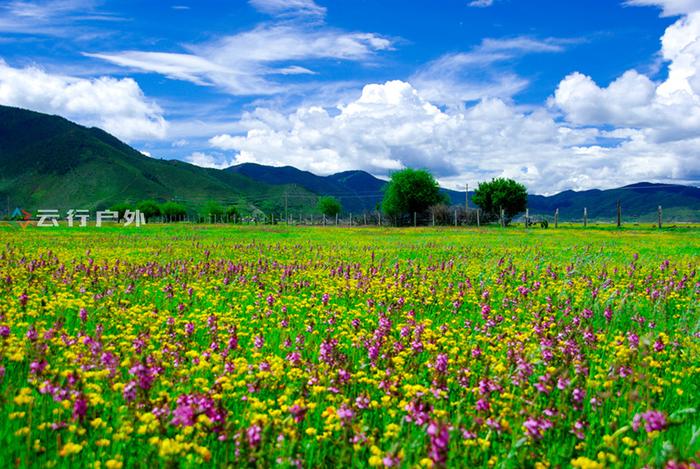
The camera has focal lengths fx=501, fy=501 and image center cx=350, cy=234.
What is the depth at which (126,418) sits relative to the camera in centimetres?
402

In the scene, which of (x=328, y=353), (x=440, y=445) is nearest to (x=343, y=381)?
(x=328, y=353)

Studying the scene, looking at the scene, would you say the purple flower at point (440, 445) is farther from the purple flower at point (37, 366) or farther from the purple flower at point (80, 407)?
the purple flower at point (37, 366)

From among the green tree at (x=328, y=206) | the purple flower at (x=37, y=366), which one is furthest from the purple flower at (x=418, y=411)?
the green tree at (x=328, y=206)

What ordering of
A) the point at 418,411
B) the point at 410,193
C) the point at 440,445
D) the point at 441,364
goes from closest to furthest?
the point at 440,445, the point at 418,411, the point at 441,364, the point at 410,193

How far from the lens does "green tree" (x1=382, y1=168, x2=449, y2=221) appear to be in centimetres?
11131

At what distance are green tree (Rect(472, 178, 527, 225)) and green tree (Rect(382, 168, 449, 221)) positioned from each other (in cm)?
1861

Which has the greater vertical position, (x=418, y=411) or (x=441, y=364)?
(x=441, y=364)

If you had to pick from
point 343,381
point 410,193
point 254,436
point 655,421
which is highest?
point 410,193

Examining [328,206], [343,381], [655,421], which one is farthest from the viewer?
[328,206]

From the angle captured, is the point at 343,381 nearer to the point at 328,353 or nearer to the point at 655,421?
the point at 328,353

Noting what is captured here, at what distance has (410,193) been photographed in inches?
4375

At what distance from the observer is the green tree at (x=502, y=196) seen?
4882 inches

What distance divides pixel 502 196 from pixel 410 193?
89.0ft

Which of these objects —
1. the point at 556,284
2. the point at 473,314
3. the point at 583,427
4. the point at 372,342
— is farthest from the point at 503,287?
the point at 583,427
